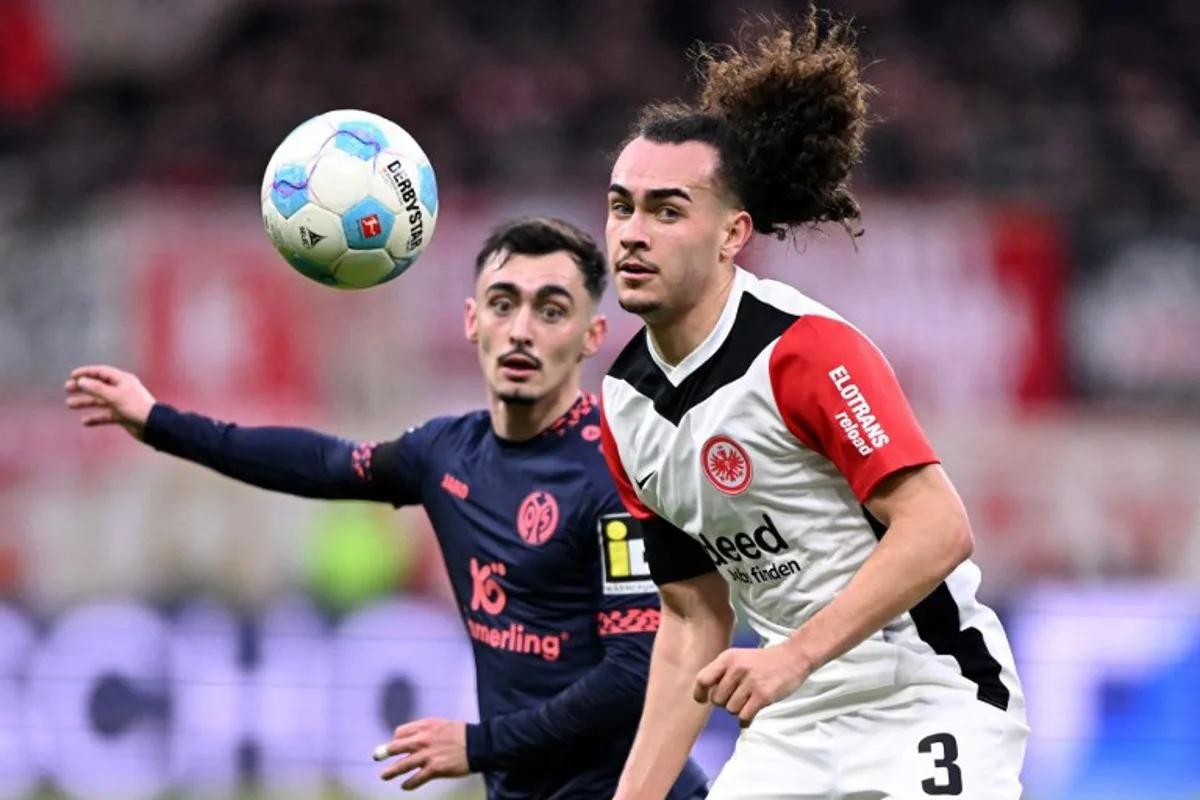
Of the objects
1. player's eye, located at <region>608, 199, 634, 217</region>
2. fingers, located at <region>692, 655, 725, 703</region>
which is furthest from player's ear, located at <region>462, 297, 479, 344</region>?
fingers, located at <region>692, 655, 725, 703</region>

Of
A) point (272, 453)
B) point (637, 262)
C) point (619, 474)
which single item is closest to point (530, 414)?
point (272, 453)

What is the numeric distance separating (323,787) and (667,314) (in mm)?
6004

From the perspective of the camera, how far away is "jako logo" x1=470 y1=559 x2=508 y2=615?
5602 mm

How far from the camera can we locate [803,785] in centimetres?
450

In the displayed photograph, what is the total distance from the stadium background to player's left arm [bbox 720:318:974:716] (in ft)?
18.1

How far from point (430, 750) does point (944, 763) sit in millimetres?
1510

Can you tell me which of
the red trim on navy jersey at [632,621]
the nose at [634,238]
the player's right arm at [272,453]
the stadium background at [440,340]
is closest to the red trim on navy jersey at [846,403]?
the nose at [634,238]

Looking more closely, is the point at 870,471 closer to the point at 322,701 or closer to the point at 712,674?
the point at 712,674

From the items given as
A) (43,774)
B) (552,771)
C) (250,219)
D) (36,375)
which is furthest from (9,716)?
(552,771)

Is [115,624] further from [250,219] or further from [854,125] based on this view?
[854,125]

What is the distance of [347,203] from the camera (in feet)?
17.3

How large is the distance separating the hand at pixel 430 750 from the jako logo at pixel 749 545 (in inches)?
42.4

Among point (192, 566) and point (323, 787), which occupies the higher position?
point (192, 566)

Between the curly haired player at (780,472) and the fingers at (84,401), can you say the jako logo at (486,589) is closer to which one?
the curly haired player at (780,472)
